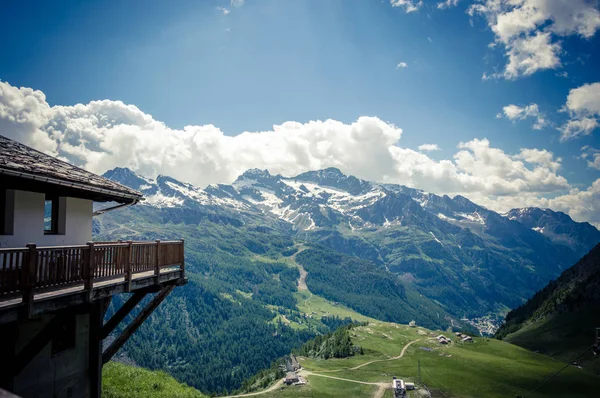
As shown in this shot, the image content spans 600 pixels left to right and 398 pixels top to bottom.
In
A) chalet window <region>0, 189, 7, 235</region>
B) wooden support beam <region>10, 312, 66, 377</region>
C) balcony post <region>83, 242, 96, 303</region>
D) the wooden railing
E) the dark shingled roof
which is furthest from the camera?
chalet window <region>0, 189, 7, 235</region>

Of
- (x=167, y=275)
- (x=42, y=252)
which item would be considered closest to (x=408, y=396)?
(x=167, y=275)

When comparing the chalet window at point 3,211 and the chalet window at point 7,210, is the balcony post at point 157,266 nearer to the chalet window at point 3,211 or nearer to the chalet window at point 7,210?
the chalet window at point 7,210

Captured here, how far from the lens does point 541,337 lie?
6260 inches

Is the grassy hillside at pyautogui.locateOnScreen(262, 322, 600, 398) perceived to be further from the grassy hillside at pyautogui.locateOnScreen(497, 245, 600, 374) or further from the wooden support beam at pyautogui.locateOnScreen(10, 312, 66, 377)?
the wooden support beam at pyautogui.locateOnScreen(10, 312, 66, 377)

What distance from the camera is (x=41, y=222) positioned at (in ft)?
57.9

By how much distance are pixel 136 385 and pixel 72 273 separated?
94.8 ft

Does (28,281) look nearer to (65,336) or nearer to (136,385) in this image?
(65,336)

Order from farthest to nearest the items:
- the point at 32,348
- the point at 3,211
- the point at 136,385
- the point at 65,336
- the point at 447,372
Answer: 1. the point at 447,372
2. the point at 136,385
3. the point at 65,336
4. the point at 3,211
5. the point at 32,348

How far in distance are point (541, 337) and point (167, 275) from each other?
580 feet

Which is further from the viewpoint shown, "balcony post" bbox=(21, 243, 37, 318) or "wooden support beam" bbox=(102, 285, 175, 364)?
"wooden support beam" bbox=(102, 285, 175, 364)

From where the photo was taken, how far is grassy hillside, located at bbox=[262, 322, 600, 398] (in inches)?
2712

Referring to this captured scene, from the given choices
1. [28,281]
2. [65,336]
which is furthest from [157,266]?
[28,281]

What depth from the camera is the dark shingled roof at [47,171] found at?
1475cm

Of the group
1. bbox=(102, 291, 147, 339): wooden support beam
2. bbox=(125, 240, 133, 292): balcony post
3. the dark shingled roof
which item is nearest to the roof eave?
the dark shingled roof
